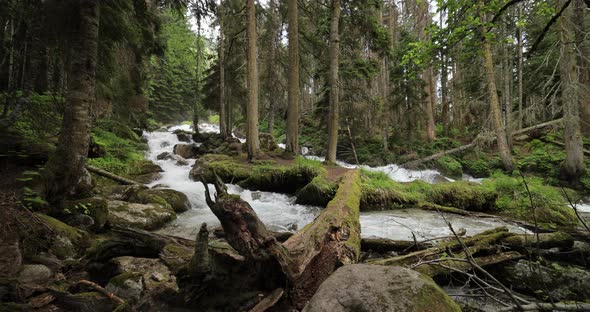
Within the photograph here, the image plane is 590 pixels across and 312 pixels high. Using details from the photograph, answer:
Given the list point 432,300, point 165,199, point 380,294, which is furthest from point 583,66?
point 165,199

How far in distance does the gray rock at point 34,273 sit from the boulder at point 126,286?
26.4 inches

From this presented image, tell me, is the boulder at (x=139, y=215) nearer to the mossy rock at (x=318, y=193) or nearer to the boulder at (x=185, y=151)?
the mossy rock at (x=318, y=193)

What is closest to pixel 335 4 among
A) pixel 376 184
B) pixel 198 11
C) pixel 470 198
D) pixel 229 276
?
pixel 198 11

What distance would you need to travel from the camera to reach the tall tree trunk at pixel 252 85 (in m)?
11.9

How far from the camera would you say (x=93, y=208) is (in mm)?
4988

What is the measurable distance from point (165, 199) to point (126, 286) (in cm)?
536

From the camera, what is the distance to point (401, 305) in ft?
6.26

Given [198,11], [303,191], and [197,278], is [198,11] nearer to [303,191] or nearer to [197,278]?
[303,191]

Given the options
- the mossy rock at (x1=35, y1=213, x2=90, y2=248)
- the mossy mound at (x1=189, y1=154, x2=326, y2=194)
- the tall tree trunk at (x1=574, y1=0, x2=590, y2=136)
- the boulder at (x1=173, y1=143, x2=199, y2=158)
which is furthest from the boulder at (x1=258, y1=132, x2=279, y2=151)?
the tall tree trunk at (x1=574, y1=0, x2=590, y2=136)

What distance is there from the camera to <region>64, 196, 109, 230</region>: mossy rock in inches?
189

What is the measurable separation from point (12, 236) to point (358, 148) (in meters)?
19.4

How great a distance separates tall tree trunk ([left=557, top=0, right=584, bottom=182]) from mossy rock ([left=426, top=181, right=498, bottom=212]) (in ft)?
17.6

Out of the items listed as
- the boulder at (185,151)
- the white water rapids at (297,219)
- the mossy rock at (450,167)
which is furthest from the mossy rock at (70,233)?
the mossy rock at (450,167)

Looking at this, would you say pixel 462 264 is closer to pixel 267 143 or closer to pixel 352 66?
pixel 352 66
